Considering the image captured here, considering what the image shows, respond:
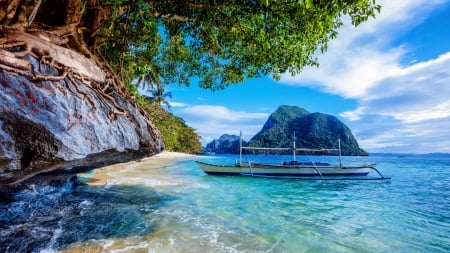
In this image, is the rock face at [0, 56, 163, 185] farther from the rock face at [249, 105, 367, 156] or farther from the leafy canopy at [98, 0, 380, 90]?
the rock face at [249, 105, 367, 156]

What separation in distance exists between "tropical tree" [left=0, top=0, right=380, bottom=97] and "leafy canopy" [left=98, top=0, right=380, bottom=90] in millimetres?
18

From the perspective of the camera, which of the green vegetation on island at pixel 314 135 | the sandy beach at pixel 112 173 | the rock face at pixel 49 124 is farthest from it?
the green vegetation on island at pixel 314 135

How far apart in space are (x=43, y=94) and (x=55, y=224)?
13.5ft

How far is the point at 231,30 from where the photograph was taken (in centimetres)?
710

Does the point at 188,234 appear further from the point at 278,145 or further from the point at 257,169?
the point at 278,145

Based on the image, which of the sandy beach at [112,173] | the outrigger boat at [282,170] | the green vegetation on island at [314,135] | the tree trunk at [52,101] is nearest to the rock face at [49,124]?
the tree trunk at [52,101]

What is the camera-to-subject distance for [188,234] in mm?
6637

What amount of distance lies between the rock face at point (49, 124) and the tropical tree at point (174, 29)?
11.3 inches

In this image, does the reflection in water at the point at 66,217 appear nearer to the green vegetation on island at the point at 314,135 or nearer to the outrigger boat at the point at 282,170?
the outrigger boat at the point at 282,170

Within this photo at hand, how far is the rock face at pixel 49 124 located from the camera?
3455 mm

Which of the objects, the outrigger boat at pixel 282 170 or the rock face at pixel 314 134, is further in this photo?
the rock face at pixel 314 134

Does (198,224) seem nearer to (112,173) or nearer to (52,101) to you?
(52,101)

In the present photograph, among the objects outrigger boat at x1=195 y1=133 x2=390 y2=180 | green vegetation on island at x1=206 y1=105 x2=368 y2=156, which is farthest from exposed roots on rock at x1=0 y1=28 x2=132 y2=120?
green vegetation on island at x1=206 y1=105 x2=368 y2=156

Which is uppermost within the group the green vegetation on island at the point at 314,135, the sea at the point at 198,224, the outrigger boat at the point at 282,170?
the green vegetation on island at the point at 314,135
